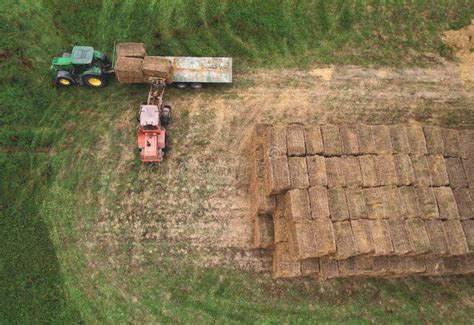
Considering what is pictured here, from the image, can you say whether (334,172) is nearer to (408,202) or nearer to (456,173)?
(408,202)

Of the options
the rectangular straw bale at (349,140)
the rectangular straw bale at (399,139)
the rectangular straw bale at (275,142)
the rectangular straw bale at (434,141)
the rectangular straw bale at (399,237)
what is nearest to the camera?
the rectangular straw bale at (399,237)

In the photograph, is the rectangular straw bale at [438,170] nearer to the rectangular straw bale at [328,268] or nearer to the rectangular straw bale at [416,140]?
the rectangular straw bale at [416,140]

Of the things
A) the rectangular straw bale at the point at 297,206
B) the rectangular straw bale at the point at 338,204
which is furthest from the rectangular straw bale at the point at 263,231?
the rectangular straw bale at the point at 338,204

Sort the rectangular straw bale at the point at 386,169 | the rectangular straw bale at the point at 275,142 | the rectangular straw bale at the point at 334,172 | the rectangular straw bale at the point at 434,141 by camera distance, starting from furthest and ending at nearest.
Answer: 1. the rectangular straw bale at the point at 434,141
2. the rectangular straw bale at the point at 275,142
3. the rectangular straw bale at the point at 386,169
4. the rectangular straw bale at the point at 334,172

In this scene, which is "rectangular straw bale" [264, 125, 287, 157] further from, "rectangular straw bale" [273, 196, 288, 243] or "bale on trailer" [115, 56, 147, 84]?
"bale on trailer" [115, 56, 147, 84]

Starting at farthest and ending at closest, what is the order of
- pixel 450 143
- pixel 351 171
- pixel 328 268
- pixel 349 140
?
pixel 450 143, pixel 349 140, pixel 351 171, pixel 328 268

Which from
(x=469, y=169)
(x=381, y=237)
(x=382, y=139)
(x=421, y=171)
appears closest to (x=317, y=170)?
(x=382, y=139)
